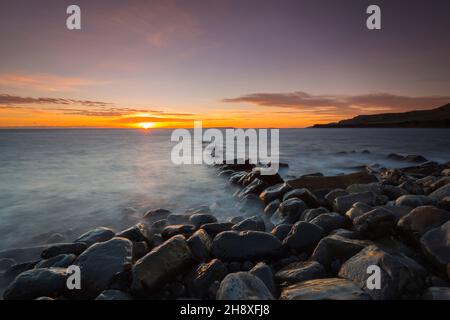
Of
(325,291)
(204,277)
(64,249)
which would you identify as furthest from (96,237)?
(325,291)

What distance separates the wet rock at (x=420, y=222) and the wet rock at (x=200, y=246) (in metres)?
3.24

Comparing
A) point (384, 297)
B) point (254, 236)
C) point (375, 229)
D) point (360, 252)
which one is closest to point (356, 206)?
point (375, 229)

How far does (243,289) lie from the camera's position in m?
3.15

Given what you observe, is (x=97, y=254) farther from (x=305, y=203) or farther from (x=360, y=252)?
(x=305, y=203)

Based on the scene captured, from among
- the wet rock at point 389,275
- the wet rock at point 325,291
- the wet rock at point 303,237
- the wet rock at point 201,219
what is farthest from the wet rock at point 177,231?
the wet rock at point 389,275

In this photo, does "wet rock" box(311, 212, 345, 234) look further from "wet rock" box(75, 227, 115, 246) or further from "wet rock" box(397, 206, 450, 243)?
"wet rock" box(75, 227, 115, 246)

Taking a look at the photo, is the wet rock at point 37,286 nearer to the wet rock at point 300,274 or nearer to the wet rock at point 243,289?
the wet rock at point 243,289

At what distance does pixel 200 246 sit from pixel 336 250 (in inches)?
83.8

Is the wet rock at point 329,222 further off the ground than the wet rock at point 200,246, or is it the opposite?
the wet rock at point 329,222

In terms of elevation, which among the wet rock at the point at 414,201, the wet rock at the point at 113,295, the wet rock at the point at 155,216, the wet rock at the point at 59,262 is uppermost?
the wet rock at the point at 414,201

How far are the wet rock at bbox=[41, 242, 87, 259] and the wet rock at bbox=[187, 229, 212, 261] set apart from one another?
6.94 ft

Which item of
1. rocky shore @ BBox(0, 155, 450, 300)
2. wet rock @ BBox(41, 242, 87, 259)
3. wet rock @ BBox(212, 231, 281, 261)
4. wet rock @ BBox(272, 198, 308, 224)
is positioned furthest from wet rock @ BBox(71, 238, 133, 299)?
wet rock @ BBox(272, 198, 308, 224)

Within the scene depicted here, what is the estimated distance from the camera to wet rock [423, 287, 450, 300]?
2.99 metres

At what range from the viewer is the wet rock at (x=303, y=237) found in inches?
186
